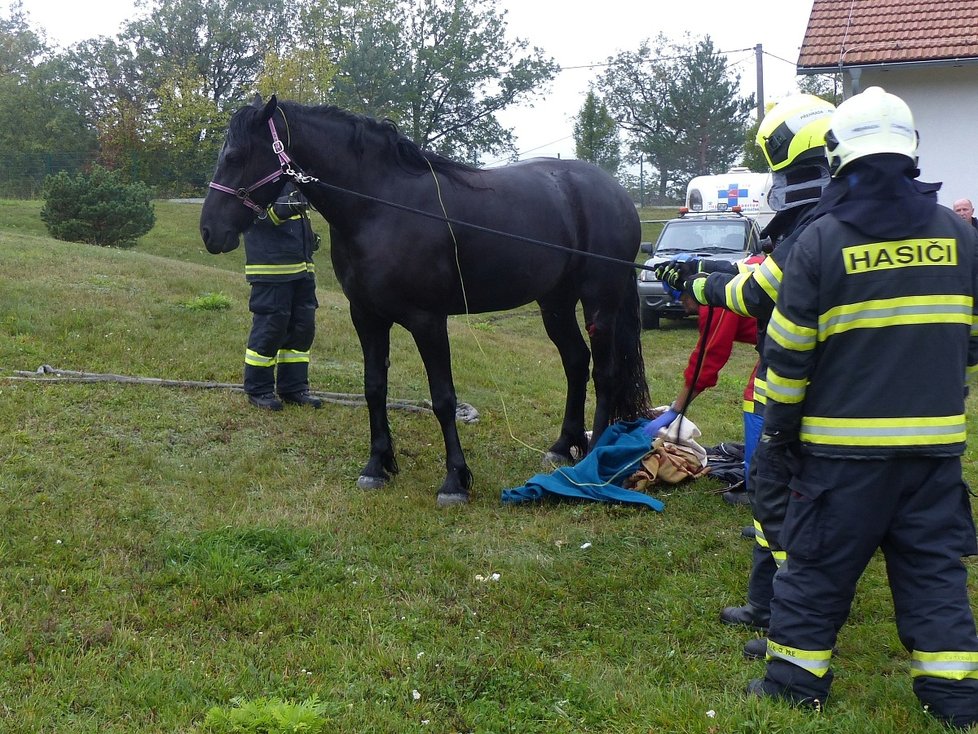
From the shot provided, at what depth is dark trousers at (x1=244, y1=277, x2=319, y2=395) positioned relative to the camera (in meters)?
6.84

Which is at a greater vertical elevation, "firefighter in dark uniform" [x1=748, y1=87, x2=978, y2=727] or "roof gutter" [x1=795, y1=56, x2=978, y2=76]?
"roof gutter" [x1=795, y1=56, x2=978, y2=76]

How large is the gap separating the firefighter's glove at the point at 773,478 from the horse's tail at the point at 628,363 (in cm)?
248

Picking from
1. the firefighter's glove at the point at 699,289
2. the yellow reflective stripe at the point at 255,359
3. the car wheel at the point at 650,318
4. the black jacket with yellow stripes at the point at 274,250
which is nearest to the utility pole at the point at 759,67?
the car wheel at the point at 650,318

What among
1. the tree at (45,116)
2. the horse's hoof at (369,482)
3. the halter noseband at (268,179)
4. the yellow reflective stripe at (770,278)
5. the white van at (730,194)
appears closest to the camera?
the yellow reflective stripe at (770,278)

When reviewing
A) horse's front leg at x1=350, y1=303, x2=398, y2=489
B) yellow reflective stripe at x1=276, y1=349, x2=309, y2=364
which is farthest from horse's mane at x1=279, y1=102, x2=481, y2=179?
yellow reflective stripe at x1=276, y1=349, x2=309, y2=364

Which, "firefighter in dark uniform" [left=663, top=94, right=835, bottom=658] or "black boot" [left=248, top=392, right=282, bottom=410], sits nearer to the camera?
"firefighter in dark uniform" [left=663, top=94, right=835, bottom=658]

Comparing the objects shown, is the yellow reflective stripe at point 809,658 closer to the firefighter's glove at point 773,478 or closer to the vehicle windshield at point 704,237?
the firefighter's glove at point 773,478

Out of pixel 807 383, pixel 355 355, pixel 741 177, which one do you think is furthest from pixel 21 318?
pixel 741 177

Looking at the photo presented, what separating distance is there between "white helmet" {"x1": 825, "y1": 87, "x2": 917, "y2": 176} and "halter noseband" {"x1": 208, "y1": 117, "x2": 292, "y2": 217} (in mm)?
3268

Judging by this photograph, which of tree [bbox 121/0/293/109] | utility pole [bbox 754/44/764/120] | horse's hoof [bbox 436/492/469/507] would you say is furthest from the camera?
tree [bbox 121/0/293/109]

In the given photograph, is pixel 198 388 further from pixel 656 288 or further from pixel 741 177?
pixel 741 177

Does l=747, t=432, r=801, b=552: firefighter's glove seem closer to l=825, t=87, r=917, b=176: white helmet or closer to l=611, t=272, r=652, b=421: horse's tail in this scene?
l=825, t=87, r=917, b=176: white helmet

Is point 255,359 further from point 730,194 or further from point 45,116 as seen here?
point 45,116

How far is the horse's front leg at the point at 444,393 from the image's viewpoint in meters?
5.20
